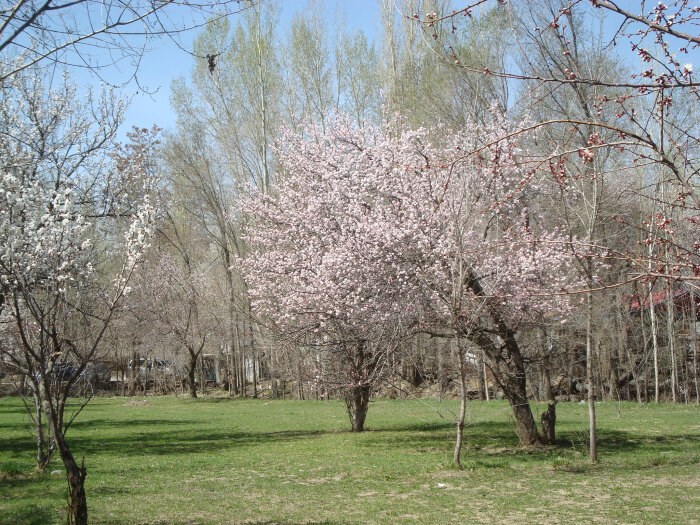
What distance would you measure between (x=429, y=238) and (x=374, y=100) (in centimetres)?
1638

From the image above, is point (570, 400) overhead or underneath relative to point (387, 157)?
underneath

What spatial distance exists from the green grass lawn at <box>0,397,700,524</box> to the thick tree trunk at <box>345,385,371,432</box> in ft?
1.55

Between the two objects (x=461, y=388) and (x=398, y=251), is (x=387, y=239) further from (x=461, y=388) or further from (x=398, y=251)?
(x=461, y=388)

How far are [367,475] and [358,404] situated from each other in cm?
490

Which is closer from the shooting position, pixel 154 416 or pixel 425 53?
pixel 154 416

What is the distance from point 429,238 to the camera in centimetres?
1008

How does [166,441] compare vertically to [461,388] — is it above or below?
below

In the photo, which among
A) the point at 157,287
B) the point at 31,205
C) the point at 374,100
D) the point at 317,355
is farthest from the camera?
the point at 157,287

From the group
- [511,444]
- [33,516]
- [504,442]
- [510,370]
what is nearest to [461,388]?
[510,370]

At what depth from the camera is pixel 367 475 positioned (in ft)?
27.7

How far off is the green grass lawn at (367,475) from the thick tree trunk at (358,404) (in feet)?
1.55

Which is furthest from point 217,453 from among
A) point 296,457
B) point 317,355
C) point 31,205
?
Result: point 31,205

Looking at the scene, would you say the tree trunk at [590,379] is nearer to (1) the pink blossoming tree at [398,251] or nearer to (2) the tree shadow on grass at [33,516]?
(1) the pink blossoming tree at [398,251]

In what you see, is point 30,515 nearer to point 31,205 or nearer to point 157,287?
point 31,205
